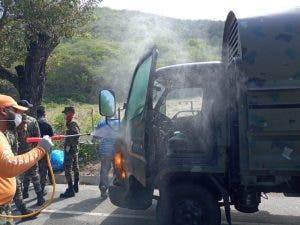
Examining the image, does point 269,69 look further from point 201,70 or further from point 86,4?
point 86,4

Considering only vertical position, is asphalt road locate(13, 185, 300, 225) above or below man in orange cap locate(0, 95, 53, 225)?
below

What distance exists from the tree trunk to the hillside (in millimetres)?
1533

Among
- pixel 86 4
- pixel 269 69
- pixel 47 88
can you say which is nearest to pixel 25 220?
pixel 269 69

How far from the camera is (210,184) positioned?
16.0ft

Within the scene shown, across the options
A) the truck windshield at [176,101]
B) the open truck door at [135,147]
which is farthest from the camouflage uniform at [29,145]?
the truck windshield at [176,101]

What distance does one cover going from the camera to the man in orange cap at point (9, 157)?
3.32 metres

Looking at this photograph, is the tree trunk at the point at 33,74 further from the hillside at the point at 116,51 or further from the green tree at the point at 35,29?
the hillside at the point at 116,51

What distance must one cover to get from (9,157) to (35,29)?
28.1 feet

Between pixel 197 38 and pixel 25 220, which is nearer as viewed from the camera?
pixel 25 220

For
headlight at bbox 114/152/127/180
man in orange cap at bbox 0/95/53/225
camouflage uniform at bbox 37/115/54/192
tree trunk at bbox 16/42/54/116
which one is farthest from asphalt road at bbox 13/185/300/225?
tree trunk at bbox 16/42/54/116

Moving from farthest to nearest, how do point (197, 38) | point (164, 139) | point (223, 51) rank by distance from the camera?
point (197, 38)
point (223, 51)
point (164, 139)

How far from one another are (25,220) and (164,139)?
8.36 ft

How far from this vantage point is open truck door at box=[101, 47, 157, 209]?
15.7 ft

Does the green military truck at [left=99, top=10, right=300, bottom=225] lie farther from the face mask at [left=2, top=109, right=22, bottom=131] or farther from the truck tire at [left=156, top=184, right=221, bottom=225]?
the face mask at [left=2, top=109, right=22, bottom=131]
